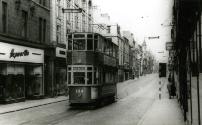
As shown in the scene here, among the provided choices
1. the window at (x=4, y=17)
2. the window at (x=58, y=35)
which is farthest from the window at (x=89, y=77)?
the window at (x=58, y=35)

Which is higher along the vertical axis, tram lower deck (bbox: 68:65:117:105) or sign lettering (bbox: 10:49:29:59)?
sign lettering (bbox: 10:49:29:59)

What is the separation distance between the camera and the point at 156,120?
670 inches

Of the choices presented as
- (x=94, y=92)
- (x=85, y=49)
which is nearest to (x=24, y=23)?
(x=85, y=49)

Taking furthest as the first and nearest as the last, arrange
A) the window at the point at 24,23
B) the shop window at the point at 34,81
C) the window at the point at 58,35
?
1. the window at the point at 58,35
2. the shop window at the point at 34,81
3. the window at the point at 24,23

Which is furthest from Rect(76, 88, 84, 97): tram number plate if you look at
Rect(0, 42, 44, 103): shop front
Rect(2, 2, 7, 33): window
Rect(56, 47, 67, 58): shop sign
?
Rect(56, 47, 67, 58): shop sign

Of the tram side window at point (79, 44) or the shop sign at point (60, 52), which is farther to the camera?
the shop sign at point (60, 52)

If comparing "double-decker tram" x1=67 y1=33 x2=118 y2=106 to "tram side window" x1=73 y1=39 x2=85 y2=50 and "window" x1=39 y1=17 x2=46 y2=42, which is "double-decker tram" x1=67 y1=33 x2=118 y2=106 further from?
"window" x1=39 y1=17 x2=46 y2=42

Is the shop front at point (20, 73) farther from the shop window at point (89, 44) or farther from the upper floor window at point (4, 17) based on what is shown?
the shop window at point (89, 44)

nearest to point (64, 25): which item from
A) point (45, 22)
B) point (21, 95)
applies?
point (45, 22)

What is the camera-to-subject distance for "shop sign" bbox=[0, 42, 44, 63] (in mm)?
27578

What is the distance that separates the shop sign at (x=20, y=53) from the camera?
90.5 feet

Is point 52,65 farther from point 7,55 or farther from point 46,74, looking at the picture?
point 7,55

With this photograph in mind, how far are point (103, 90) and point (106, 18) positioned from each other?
65169 mm

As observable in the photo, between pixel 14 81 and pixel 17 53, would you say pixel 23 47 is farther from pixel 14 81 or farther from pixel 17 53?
pixel 14 81
